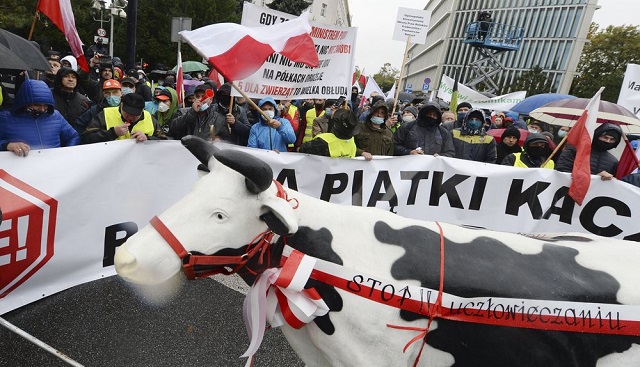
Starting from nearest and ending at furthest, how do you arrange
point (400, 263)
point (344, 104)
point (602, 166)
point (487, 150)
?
1. point (400, 263)
2. point (602, 166)
3. point (487, 150)
4. point (344, 104)

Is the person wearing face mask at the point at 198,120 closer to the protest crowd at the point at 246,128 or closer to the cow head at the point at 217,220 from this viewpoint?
the protest crowd at the point at 246,128

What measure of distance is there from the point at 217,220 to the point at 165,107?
Answer: 555 centimetres

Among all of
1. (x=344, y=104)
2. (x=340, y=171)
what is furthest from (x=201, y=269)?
(x=344, y=104)

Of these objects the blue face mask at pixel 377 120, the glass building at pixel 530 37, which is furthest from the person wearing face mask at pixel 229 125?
the glass building at pixel 530 37

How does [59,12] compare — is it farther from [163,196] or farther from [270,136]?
[163,196]

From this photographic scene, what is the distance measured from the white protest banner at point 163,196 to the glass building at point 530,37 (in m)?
51.9

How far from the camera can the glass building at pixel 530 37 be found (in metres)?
56.9

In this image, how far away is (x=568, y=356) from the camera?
6.99ft

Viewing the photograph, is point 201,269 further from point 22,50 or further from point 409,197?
point 22,50

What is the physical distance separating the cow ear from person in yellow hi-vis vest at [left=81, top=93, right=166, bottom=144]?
3.06 m

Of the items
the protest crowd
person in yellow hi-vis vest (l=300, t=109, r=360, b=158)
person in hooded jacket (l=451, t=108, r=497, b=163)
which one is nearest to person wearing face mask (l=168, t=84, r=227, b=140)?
the protest crowd

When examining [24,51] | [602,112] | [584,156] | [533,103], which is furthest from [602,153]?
[24,51]

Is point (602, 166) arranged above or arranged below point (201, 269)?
above

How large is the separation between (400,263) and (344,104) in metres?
8.45
